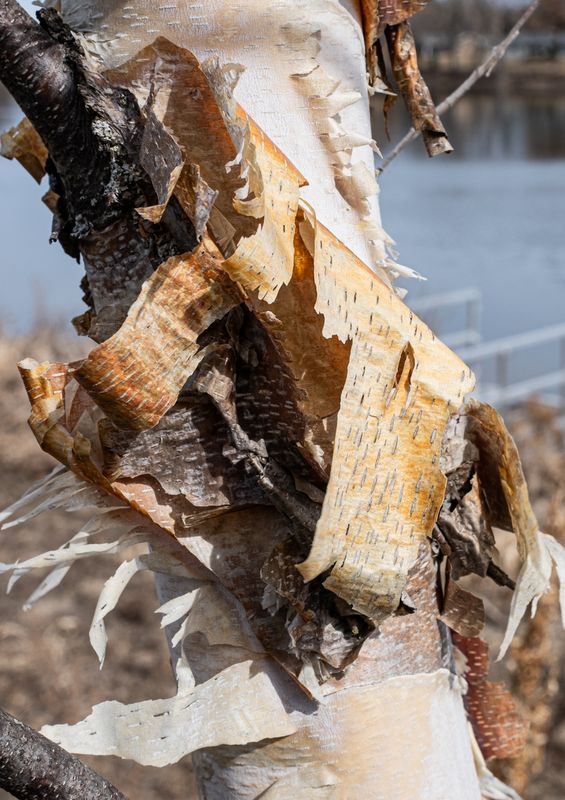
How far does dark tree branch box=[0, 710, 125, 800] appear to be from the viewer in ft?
1.69

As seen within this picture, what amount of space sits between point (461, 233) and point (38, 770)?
10.1m

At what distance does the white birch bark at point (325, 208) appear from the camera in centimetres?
59

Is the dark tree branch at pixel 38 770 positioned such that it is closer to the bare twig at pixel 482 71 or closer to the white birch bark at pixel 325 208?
the white birch bark at pixel 325 208

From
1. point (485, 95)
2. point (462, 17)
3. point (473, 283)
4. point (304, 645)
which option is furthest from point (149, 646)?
point (485, 95)

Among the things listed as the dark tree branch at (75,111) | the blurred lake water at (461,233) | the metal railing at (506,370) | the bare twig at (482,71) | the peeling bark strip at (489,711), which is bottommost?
the blurred lake water at (461,233)

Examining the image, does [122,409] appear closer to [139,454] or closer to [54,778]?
[139,454]

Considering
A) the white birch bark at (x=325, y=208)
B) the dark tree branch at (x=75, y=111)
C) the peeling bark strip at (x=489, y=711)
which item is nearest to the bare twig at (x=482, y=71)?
the white birch bark at (x=325, y=208)

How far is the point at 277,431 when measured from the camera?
2.08 ft

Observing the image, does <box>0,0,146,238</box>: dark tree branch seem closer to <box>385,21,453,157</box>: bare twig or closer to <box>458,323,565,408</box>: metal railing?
<box>385,21,453,157</box>: bare twig

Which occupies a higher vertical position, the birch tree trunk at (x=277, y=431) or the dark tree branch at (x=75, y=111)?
the dark tree branch at (x=75, y=111)

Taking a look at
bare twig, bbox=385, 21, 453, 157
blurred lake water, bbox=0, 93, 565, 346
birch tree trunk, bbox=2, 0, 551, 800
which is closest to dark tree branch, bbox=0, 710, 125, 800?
birch tree trunk, bbox=2, 0, 551, 800

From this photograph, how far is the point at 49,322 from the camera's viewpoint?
5270mm

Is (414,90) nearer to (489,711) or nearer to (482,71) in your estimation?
(482,71)

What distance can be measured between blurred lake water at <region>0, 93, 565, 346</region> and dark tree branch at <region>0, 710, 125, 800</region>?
5.00m
